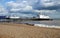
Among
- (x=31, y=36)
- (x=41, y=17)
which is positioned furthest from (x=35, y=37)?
(x=41, y=17)

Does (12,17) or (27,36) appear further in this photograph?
(12,17)

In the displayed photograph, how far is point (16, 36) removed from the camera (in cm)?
1080

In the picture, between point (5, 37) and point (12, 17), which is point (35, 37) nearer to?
point (5, 37)

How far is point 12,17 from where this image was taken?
222 ft

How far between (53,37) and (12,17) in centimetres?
5783

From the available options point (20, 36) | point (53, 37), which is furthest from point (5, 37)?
point (53, 37)

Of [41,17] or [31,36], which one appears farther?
[41,17]

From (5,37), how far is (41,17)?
5405cm

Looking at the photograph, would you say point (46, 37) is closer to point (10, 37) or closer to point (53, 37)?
point (53, 37)

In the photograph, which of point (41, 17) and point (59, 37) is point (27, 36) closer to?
point (59, 37)

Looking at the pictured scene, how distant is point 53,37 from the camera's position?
10.7 metres

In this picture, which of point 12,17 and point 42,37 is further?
point 12,17

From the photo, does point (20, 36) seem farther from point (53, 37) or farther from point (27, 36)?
point (53, 37)

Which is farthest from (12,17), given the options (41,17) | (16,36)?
(16,36)
